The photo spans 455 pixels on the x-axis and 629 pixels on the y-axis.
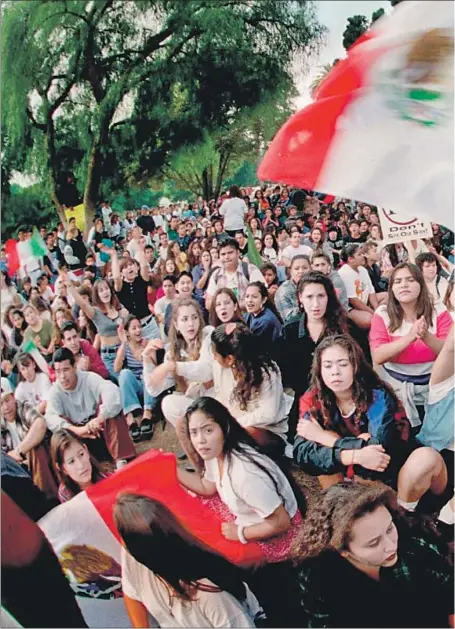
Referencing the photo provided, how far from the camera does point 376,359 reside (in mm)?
2920

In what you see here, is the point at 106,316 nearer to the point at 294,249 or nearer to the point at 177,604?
the point at 294,249

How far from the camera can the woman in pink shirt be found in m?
2.88

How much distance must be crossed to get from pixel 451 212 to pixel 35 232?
1626mm

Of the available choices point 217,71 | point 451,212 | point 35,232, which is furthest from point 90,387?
point 451,212

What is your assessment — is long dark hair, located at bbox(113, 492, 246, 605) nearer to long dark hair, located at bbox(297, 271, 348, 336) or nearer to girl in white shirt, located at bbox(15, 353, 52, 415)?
girl in white shirt, located at bbox(15, 353, 52, 415)

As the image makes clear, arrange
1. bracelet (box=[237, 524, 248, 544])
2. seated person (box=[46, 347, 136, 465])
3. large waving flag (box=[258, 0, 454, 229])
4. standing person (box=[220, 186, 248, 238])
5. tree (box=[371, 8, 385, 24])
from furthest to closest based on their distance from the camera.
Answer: seated person (box=[46, 347, 136, 465]) → standing person (box=[220, 186, 248, 238]) → bracelet (box=[237, 524, 248, 544]) → tree (box=[371, 8, 385, 24]) → large waving flag (box=[258, 0, 454, 229])

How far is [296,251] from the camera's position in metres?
3.03

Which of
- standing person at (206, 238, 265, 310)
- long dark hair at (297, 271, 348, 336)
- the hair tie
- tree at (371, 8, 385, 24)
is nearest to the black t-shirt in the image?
standing person at (206, 238, 265, 310)

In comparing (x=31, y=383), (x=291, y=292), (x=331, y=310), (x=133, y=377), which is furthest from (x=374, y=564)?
(x=31, y=383)

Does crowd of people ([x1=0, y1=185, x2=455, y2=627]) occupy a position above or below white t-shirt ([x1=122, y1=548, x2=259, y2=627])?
above

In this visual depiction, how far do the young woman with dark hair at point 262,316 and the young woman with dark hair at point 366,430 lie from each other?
0.18m

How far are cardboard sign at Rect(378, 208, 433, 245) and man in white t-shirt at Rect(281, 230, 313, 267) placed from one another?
0.97 ft

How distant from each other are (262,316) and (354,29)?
1105 mm

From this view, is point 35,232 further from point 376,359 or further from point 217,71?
point 376,359
